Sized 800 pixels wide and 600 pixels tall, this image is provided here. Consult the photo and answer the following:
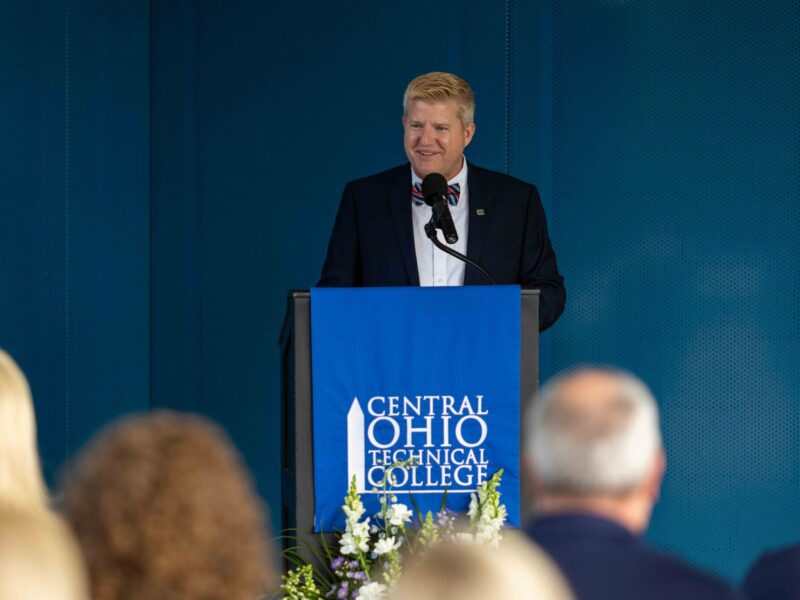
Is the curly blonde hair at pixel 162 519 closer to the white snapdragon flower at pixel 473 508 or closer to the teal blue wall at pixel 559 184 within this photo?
the white snapdragon flower at pixel 473 508

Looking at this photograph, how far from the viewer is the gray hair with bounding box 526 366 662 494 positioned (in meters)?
1.70

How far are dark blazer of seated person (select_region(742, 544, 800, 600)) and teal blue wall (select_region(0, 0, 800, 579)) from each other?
4.28 metres

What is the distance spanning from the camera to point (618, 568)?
5.28ft

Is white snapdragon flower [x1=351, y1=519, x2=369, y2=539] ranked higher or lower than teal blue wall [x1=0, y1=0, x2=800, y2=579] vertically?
lower

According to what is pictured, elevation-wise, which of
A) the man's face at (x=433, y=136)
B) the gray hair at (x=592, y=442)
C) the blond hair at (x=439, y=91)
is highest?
the blond hair at (x=439, y=91)

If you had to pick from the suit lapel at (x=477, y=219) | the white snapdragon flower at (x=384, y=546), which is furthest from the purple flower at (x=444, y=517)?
the suit lapel at (x=477, y=219)

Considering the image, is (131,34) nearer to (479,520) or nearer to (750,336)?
(750,336)

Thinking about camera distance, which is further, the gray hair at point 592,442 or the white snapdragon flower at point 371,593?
the white snapdragon flower at point 371,593

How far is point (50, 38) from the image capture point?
5742mm

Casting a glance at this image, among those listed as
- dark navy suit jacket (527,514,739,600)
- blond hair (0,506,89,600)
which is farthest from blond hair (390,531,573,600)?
dark navy suit jacket (527,514,739,600)

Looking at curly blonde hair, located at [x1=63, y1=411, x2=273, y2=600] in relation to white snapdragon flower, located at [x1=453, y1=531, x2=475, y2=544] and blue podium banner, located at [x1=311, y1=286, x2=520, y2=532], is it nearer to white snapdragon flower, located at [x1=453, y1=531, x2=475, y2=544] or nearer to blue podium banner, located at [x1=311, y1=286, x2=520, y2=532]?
white snapdragon flower, located at [x1=453, y1=531, x2=475, y2=544]

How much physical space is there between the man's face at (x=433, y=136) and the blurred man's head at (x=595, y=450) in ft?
8.79

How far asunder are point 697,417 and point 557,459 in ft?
15.3

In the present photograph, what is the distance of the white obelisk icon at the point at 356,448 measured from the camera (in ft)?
11.4
